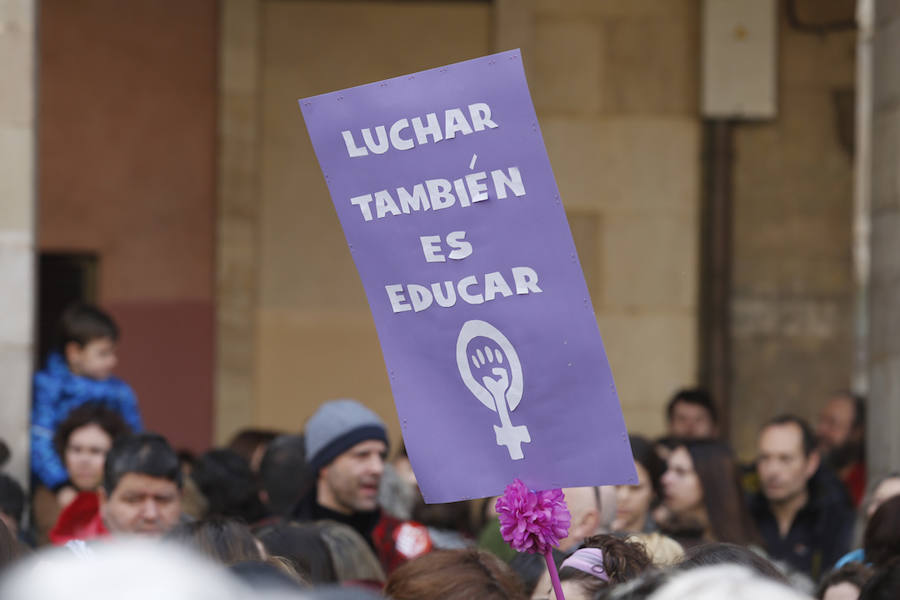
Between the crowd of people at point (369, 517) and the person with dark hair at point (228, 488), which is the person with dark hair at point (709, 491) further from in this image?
the person with dark hair at point (228, 488)

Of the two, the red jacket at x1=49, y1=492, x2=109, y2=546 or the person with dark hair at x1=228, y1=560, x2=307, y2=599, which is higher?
the person with dark hair at x1=228, y1=560, x2=307, y2=599

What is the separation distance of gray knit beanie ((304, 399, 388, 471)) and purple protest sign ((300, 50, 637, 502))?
6.53ft

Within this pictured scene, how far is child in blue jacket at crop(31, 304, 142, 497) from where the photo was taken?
22.2 feet

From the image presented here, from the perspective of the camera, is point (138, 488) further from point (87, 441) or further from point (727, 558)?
point (727, 558)

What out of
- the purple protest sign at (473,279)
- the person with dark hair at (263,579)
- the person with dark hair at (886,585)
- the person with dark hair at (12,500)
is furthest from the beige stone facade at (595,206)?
the person with dark hair at (263,579)

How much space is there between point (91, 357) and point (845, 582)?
13.4 ft

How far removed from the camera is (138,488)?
495 cm

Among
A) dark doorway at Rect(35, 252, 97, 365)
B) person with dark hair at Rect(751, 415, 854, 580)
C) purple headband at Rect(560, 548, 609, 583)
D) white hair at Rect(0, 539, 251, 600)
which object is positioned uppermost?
dark doorway at Rect(35, 252, 97, 365)

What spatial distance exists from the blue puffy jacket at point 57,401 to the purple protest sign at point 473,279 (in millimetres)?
3295

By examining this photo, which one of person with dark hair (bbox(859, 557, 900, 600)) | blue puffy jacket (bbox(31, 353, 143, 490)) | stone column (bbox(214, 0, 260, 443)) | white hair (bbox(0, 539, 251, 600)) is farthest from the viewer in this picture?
stone column (bbox(214, 0, 260, 443))

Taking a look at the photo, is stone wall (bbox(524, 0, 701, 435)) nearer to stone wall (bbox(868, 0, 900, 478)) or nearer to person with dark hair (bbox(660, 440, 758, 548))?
stone wall (bbox(868, 0, 900, 478))

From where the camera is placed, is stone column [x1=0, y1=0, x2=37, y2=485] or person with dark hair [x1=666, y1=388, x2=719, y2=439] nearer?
stone column [x1=0, y1=0, x2=37, y2=485]

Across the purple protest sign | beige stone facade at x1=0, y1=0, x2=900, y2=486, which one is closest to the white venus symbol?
the purple protest sign

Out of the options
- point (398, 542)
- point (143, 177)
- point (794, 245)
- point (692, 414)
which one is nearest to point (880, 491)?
point (398, 542)
